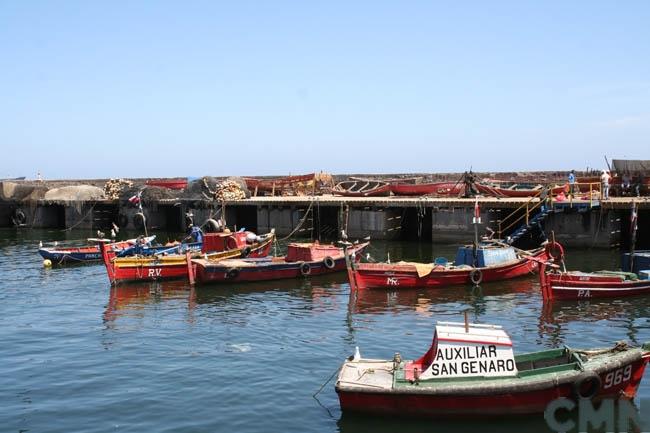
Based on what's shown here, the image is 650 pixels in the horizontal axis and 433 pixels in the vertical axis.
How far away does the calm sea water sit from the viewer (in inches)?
610

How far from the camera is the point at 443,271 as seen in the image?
97.7 feet

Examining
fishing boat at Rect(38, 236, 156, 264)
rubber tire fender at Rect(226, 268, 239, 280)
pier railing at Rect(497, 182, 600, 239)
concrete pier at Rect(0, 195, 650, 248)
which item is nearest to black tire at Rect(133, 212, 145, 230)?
concrete pier at Rect(0, 195, 650, 248)

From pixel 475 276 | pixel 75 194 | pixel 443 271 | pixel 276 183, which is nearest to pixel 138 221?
pixel 75 194

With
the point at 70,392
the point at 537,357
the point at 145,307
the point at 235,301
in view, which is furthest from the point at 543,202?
the point at 70,392

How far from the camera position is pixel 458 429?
47.2 feet

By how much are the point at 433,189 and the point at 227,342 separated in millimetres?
33623

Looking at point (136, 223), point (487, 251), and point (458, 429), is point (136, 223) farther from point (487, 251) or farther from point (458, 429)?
point (458, 429)

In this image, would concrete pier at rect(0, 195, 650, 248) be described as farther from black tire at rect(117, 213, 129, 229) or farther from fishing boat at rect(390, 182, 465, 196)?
fishing boat at rect(390, 182, 465, 196)

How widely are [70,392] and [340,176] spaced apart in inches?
2270

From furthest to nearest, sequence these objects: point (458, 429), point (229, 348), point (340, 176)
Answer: point (340, 176)
point (229, 348)
point (458, 429)

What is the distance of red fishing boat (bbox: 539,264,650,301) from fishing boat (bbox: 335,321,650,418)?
10.9 metres

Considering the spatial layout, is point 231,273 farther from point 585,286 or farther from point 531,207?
point 531,207

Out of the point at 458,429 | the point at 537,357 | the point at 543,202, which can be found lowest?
the point at 458,429

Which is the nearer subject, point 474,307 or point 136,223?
point 474,307
